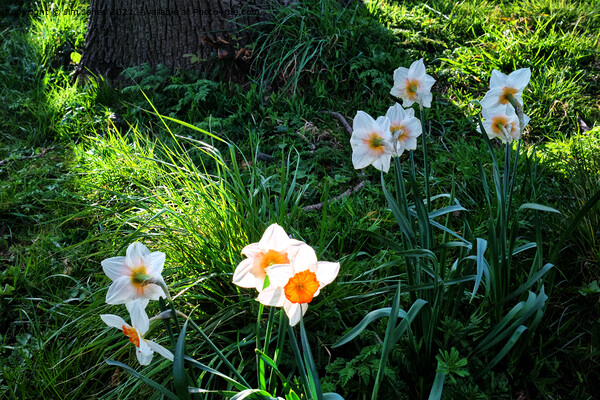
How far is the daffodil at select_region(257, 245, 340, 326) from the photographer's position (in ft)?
2.99

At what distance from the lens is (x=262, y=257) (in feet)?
3.27

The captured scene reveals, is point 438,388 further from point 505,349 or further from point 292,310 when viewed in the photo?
point 292,310

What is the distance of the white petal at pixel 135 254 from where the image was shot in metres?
1.00

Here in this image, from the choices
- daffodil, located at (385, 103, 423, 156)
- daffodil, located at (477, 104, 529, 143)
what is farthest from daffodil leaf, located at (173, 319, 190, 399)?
daffodil, located at (477, 104, 529, 143)

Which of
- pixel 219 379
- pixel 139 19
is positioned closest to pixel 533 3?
pixel 139 19

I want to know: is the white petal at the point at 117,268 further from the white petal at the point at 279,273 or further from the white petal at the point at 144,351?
the white petal at the point at 279,273

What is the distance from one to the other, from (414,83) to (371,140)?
0.32 m

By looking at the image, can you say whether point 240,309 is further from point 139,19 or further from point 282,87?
point 139,19

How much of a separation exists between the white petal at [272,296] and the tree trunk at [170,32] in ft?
8.51

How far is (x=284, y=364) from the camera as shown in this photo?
58.4 inches

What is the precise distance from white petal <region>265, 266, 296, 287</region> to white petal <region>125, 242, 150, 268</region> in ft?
0.96

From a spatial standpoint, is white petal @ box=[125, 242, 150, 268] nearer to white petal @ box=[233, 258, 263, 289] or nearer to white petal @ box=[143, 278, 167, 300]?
white petal @ box=[143, 278, 167, 300]

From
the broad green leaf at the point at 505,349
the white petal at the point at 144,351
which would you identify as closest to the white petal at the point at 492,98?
the broad green leaf at the point at 505,349

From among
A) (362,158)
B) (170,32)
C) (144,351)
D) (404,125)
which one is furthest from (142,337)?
(170,32)
